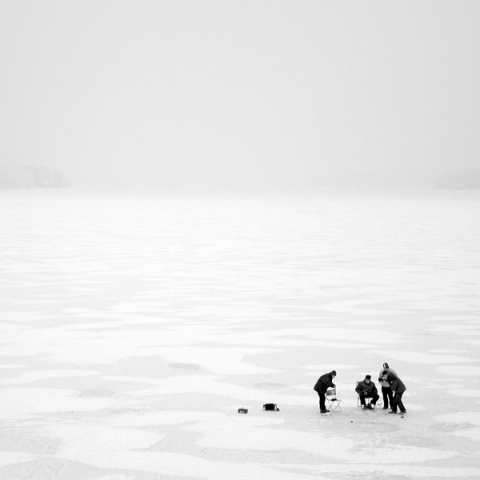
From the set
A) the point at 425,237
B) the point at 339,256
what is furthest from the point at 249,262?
the point at 425,237

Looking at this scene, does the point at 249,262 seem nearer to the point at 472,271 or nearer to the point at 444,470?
the point at 472,271

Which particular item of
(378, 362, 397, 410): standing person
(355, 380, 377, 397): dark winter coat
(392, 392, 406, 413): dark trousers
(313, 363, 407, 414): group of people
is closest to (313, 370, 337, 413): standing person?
(313, 363, 407, 414): group of people

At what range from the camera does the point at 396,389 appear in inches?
326

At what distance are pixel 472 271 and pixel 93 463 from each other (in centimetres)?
1490

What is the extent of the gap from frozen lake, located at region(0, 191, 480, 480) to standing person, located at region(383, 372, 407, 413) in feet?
0.53

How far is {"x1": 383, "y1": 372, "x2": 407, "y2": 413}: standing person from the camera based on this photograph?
8.19 m

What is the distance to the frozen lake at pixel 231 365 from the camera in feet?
22.5

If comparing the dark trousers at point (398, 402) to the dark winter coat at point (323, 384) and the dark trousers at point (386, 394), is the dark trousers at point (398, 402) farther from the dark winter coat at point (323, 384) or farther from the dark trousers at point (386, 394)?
the dark winter coat at point (323, 384)

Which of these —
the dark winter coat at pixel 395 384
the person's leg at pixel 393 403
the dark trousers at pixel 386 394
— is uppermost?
the dark winter coat at pixel 395 384

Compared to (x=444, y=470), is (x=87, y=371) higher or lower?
higher

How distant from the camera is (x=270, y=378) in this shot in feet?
31.7

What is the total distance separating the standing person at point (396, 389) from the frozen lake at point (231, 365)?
0.16 m

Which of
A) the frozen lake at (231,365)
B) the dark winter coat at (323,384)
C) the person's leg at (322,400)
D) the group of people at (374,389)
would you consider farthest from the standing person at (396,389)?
the person's leg at (322,400)

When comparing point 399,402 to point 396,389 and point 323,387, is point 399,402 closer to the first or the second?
point 396,389
